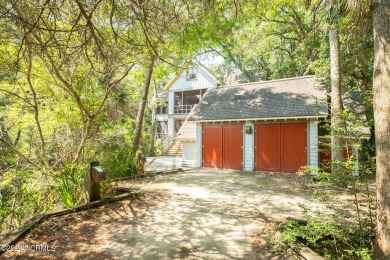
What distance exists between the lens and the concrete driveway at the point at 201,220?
335cm

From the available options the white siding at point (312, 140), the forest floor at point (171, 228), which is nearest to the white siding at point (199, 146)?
the white siding at point (312, 140)

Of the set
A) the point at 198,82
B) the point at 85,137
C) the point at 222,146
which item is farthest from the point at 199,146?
the point at 198,82

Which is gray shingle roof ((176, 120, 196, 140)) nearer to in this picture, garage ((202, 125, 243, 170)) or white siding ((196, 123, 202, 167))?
white siding ((196, 123, 202, 167))

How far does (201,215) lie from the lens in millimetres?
4926

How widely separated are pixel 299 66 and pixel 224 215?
1569 centimetres

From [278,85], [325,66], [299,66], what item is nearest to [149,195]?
[278,85]

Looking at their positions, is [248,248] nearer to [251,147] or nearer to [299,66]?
[251,147]

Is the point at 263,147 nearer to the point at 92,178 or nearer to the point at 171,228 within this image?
the point at 171,228

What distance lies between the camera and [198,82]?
80.4 feet

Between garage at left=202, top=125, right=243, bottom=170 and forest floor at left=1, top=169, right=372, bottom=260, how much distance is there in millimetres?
5432

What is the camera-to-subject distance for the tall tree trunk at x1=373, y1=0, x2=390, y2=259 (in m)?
2.57

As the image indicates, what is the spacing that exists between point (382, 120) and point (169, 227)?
355cm

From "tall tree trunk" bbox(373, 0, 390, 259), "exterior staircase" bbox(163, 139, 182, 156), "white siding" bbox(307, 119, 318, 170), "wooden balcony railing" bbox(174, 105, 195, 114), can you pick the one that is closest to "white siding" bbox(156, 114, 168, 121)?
"wooden balcony railing" bbox(174, 105, 195, 114)

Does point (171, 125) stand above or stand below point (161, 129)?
above
